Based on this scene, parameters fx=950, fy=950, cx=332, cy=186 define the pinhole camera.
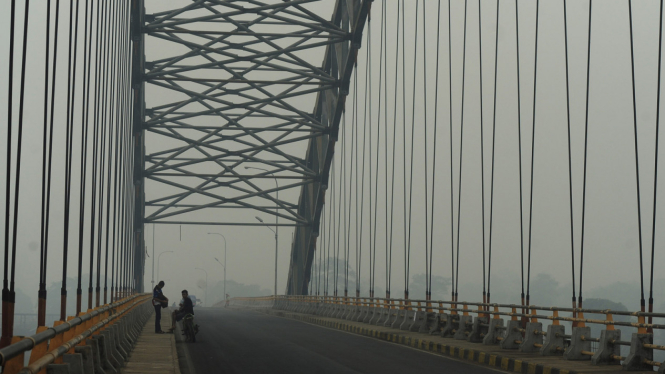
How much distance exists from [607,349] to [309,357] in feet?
17.1

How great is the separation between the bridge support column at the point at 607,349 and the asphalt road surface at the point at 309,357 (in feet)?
4.85

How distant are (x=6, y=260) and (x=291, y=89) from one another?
125 ft

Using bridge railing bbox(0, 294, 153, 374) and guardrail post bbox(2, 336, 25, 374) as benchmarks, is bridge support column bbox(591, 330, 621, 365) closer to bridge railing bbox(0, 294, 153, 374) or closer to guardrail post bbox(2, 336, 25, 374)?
bridge railing bbox(0, 294, 153, 374)

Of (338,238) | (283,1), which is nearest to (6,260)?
(283,1)

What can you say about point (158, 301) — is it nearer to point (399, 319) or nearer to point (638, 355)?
point (399, 319)

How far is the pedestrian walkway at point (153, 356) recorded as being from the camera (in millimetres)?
12328

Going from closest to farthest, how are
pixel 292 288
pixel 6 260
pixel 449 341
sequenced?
pixel 6 260, pixel 449 341, pixel 292 288

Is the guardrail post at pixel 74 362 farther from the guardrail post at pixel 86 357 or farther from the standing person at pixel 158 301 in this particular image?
the standing person at pixel 158 301

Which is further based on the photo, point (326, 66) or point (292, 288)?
point (292, 288)

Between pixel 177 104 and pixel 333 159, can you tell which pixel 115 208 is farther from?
pixel 333 159

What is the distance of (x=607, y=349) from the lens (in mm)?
13070

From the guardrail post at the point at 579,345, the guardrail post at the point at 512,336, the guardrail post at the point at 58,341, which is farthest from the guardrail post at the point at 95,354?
the guardrail post at the point at 512,336

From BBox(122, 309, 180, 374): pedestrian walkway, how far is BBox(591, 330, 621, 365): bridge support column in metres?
5.69

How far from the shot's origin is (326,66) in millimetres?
44312
